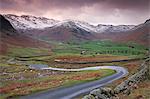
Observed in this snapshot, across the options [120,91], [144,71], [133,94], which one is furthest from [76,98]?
[144,71]

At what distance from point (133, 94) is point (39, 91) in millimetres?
21049

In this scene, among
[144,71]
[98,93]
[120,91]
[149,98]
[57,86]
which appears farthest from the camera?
[57,86]

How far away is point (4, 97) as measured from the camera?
47.8 meters

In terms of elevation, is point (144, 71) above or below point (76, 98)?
above

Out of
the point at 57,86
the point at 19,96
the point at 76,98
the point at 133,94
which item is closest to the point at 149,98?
the point at 133,94

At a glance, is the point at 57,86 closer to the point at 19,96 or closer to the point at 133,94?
the point at 19,96

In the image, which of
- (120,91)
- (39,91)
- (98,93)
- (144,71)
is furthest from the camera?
(39,91)

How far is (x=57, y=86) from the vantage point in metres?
58.2

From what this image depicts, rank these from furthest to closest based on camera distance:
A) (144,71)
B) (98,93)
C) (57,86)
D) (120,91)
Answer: (57,86) → (144,71) → (120,91) → (98,93)

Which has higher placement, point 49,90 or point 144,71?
point 144,71

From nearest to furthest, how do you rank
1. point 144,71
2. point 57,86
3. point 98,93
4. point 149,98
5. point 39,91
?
point 149,98
point 98,93
point 144,71
point 39,91
point 57,86

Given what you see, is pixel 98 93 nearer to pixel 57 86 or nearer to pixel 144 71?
pixel 144 71

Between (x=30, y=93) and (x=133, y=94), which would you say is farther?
(x=30, y=93)

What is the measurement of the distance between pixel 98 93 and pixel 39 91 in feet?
64.5
